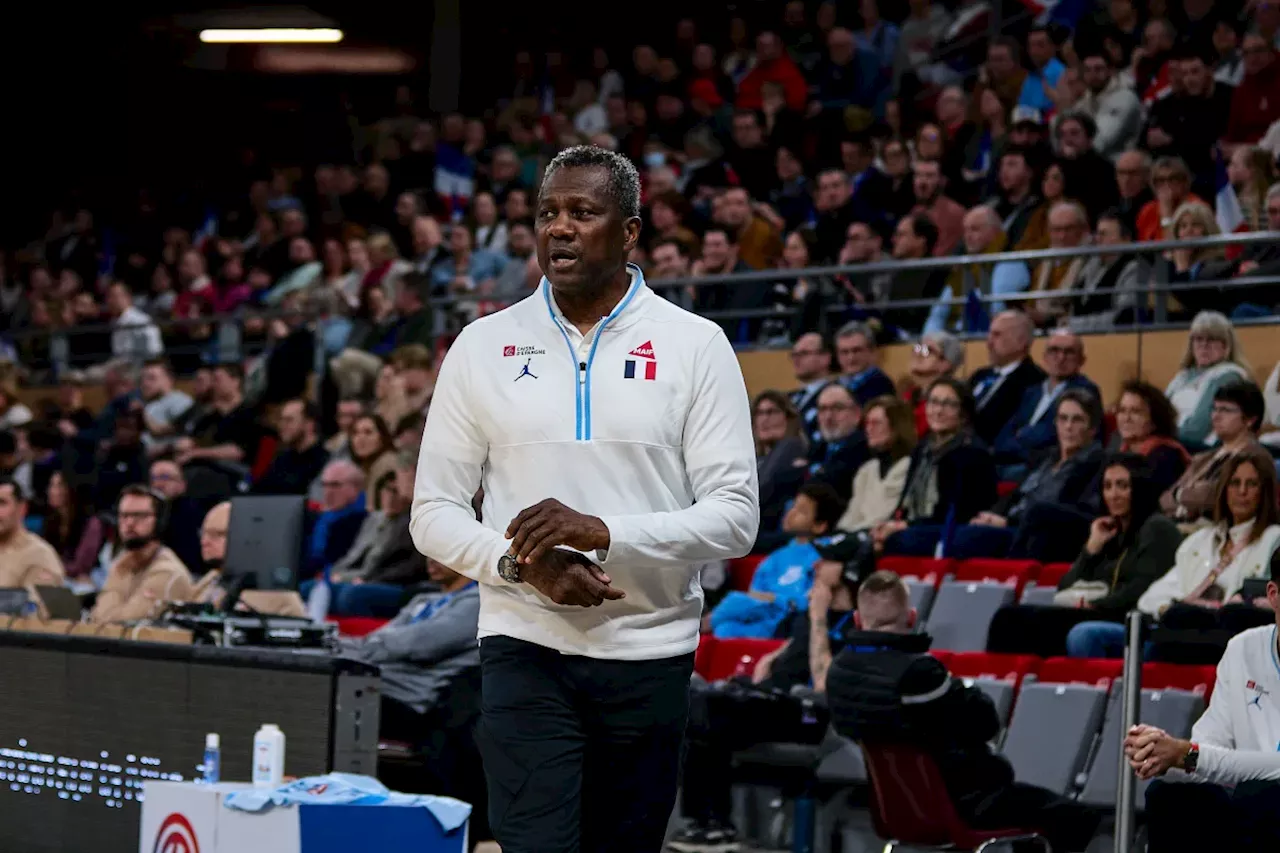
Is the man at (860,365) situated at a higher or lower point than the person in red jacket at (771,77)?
lower

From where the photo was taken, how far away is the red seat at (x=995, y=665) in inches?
295

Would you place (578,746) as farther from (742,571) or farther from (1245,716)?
(742,571)

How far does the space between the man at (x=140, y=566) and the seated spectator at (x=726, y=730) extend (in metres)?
2.99

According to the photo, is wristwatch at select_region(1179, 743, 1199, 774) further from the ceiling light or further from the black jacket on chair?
the ceiling light

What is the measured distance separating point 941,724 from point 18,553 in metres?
6.24

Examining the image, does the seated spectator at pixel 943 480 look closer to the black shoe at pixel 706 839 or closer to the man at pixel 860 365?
the man at pixel 860 365

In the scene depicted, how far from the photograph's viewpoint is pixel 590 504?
3439 millimetres

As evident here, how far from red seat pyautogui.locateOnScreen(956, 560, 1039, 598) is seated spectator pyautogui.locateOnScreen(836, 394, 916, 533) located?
1.02 metres

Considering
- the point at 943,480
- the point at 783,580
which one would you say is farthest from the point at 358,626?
the point at 943,480

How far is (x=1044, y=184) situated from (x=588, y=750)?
8.56 metres

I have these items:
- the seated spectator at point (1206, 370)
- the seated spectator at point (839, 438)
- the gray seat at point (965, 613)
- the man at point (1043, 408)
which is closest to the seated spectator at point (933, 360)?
the seated spectator at point (839, 438)

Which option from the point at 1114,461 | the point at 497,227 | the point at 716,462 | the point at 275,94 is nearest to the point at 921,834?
the point at 1114,461

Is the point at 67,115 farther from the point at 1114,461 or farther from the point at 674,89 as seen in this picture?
the point at 1114,461

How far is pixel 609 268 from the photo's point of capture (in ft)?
11.6
